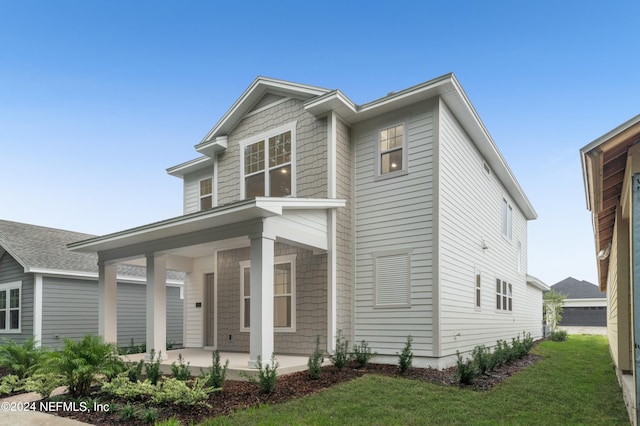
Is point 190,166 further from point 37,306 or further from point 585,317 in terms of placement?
point 585,317

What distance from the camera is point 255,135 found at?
12.5 m

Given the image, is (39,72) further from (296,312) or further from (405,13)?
(296,312)

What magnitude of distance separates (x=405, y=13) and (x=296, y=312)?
508 inches

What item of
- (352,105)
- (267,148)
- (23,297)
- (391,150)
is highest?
(352,105)

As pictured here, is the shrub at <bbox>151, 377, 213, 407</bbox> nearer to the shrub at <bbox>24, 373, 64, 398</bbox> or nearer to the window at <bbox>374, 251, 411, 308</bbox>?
the shrub at <bbox>24, 373, 64, 398</bbox>

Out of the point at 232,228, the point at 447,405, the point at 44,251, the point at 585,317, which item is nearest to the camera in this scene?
the point at 447,405

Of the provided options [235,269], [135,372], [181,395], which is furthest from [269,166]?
[181,395]

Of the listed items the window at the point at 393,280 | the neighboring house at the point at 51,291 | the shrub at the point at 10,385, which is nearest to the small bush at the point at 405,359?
the window at the point at 393,280

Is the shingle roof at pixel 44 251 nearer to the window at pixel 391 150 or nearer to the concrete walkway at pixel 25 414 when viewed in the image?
the concrete walkway at pixel 25 414

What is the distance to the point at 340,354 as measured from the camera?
9.21 meters

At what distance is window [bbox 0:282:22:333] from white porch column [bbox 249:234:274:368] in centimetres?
1204

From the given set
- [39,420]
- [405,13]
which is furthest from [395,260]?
[405,13]

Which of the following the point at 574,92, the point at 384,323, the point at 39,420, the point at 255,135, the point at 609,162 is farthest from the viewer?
the point at 574,92

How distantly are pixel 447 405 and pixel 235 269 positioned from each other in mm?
7271
